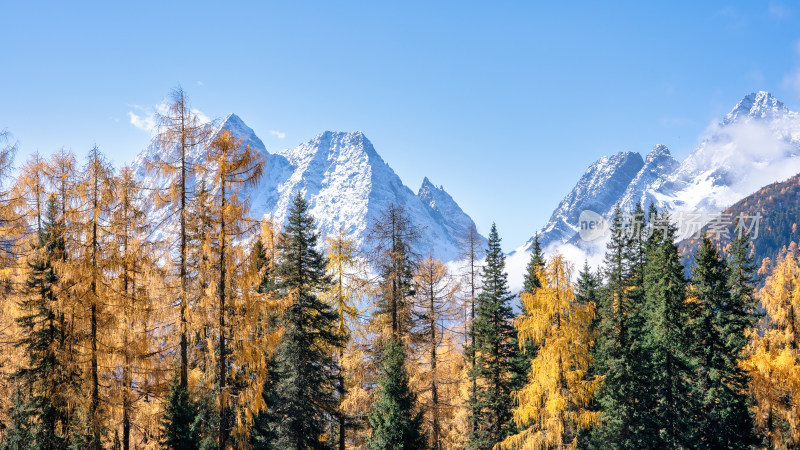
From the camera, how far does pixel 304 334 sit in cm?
2606

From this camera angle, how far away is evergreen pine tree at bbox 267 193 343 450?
25375mm

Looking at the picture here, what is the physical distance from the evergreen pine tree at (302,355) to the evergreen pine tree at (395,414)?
15.6ft

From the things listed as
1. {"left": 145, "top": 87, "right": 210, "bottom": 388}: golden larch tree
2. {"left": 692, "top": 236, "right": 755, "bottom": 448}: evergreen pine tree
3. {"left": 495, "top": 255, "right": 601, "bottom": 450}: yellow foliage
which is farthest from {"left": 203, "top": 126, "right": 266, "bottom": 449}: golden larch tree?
{"left": 692, "top": 236, "right": 755, "bottom": 448}: evergreen pine tree

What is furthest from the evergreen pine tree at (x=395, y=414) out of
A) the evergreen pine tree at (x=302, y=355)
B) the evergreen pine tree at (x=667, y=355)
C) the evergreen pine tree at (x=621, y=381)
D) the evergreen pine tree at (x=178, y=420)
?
the evergreen pine tree at (x=667, y=355)

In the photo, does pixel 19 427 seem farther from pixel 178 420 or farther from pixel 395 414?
pixel 395 414

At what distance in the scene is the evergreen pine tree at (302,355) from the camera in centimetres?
2538

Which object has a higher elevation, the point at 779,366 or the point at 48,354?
the point at 48,354

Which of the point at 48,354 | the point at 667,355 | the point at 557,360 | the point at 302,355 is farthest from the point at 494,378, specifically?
the point at 48,354

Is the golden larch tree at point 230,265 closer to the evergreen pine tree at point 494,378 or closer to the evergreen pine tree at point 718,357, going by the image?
the evergreen pine tree at point 494,378

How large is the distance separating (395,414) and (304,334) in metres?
6.56

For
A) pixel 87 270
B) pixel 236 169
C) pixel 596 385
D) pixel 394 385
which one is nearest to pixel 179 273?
pixel 87 270

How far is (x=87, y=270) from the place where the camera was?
52.8 ft

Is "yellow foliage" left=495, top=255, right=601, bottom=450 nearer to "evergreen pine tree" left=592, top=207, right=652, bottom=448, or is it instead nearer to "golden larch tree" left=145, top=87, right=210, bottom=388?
"evergreen pine tree" left=592, top=207, right=652, bottom=448

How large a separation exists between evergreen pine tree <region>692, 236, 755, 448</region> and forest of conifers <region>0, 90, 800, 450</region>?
0.43 ft
